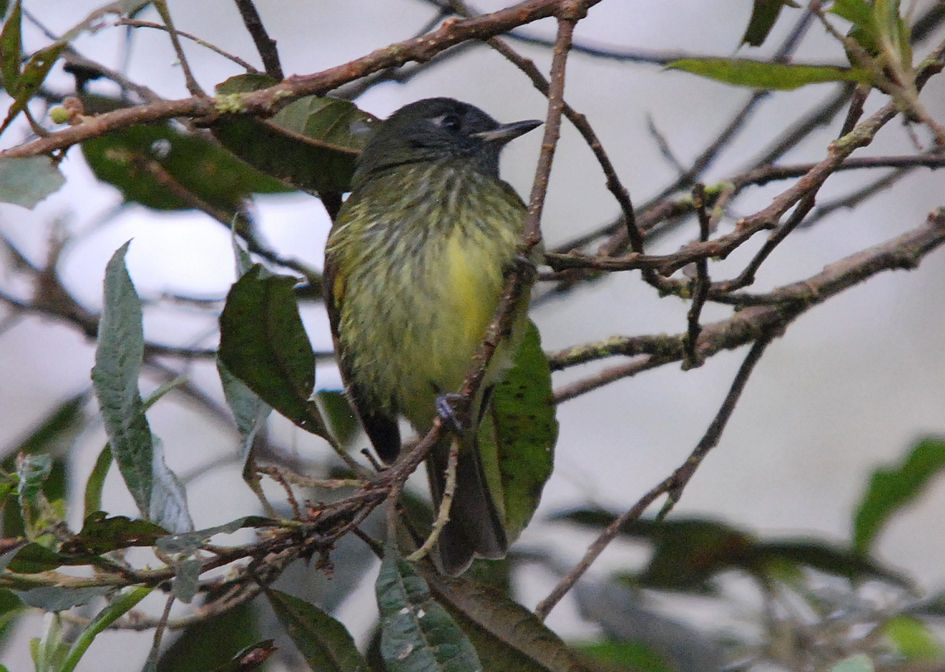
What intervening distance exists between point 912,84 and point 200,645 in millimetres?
2098

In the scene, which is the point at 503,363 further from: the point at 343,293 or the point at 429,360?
the point at 343,293

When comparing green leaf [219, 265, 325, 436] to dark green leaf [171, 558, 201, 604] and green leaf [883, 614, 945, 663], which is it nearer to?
dark green leaf [171, 558, 201, 604]

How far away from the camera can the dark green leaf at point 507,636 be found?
214cm

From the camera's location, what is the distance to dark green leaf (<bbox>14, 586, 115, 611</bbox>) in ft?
5.79

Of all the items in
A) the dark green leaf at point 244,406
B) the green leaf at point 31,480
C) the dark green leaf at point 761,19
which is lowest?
the green leaf at point 31,480

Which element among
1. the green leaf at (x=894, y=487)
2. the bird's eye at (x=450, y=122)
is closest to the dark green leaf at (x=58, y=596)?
the bird's eye at (x=450, y=122)

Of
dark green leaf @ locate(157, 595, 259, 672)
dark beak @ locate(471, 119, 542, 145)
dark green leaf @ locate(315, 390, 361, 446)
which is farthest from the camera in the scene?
dark green leaf @ locate(315, 390, 361, 446)

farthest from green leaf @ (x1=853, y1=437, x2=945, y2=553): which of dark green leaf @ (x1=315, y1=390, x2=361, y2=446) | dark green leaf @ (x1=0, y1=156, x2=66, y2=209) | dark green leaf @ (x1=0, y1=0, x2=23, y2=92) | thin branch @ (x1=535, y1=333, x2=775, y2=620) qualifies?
dark green leaf @ (x1=0, y1=0, x2=23, y2=92)

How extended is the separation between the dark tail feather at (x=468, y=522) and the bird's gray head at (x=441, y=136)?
835 mm

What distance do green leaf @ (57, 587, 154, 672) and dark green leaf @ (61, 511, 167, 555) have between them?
0.11 metres

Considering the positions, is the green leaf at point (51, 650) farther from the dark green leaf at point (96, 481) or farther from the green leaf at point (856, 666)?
the green leaf at point (856, 666)

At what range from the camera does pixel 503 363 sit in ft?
9.12

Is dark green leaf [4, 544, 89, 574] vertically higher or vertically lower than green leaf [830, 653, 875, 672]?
higher

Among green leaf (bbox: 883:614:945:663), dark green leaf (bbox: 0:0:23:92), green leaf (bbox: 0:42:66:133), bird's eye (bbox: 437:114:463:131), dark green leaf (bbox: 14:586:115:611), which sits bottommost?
dark green leaf (bbox: 14:586:115:611)
